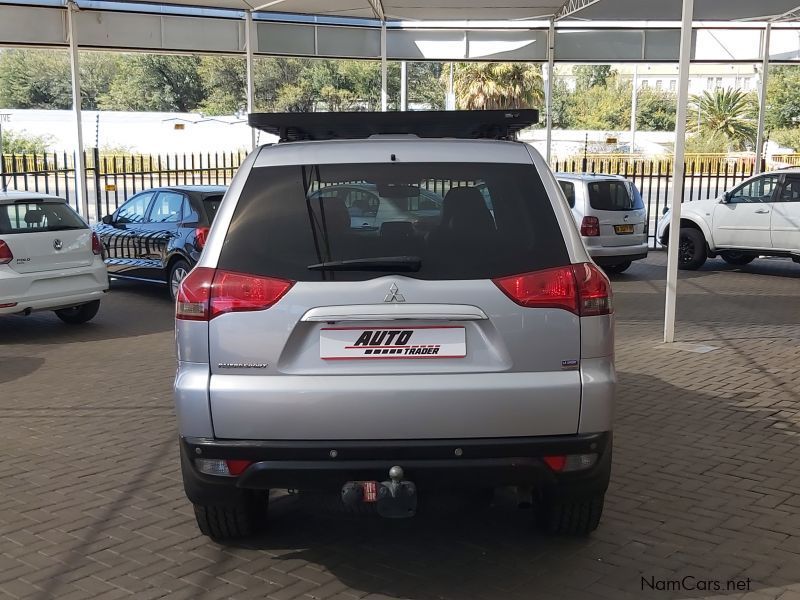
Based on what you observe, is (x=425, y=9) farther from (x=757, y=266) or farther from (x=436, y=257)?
(x=436, y=257)

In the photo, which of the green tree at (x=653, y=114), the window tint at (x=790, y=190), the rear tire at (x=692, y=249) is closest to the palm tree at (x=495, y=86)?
the rear tire at (x=692, y=249)

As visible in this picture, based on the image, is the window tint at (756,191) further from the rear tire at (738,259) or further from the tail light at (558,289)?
the tail light at (558,289)

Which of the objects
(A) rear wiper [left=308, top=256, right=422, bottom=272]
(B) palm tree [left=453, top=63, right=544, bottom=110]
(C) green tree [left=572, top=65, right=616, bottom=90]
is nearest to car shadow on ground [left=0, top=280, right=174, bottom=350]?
(A) rear wiper [left=308, top=256, right=422, bottom=272]

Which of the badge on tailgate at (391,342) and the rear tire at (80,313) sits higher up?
the badge on tailgate at (391,342)

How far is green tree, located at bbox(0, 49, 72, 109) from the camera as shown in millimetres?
68500

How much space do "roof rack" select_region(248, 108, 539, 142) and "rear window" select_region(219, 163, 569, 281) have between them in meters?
0.56

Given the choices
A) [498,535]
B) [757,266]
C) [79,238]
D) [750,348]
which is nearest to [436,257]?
[498,535]

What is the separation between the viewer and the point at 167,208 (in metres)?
12.4

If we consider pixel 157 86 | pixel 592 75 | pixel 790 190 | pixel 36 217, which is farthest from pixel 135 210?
pixel 592 75

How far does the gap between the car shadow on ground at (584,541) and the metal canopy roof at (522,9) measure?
458 inches

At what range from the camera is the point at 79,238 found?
10.3m

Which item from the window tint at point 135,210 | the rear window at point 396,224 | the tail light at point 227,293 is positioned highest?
the rear window at point 396,224

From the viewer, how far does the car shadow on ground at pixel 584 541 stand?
13.0 ft

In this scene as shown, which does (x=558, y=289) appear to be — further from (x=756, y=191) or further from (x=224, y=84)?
(x=224, y=84)
